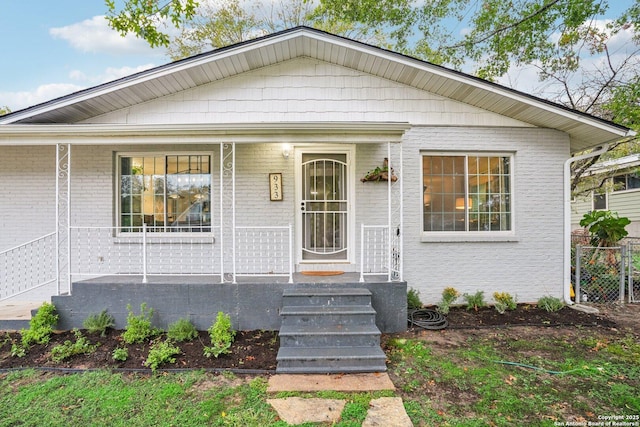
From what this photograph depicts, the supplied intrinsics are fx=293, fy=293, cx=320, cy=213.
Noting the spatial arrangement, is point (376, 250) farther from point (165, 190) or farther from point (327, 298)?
point (165, 190)

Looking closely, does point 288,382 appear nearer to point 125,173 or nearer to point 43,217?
point 125,173

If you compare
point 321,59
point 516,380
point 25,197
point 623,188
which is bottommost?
point 516,380

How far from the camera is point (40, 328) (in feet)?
13.0

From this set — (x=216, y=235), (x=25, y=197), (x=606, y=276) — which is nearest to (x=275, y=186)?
(x=216, y=235)

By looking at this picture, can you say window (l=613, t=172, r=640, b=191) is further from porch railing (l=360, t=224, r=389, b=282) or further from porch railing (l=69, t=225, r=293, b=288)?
porch railing (l=69, t=225, r=293, b=288)

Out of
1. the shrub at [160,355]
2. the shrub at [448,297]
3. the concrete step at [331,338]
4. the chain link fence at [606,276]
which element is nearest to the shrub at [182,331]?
the shrub at [160,355]

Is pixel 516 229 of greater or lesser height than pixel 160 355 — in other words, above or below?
above

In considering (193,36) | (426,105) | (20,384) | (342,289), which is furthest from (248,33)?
(20,384)

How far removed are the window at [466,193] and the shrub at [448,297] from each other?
1.15 m

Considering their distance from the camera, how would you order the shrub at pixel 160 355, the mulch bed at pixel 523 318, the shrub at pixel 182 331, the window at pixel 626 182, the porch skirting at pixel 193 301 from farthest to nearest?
the window at pixel 626 182, the mulch bed at pixel 523 318, the porch skirting at pixel 193 301, the shrub at pixel 182 331, the shrub at pixel 160 355

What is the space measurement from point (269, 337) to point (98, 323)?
245 cm

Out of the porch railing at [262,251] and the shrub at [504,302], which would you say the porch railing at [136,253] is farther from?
the shrub at [504,302]

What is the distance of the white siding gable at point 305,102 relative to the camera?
5.51 meters

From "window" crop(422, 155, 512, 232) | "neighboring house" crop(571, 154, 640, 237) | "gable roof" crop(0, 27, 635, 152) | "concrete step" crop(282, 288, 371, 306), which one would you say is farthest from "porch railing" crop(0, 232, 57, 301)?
"neighboring house" crop(571, 154, 640, 237)
